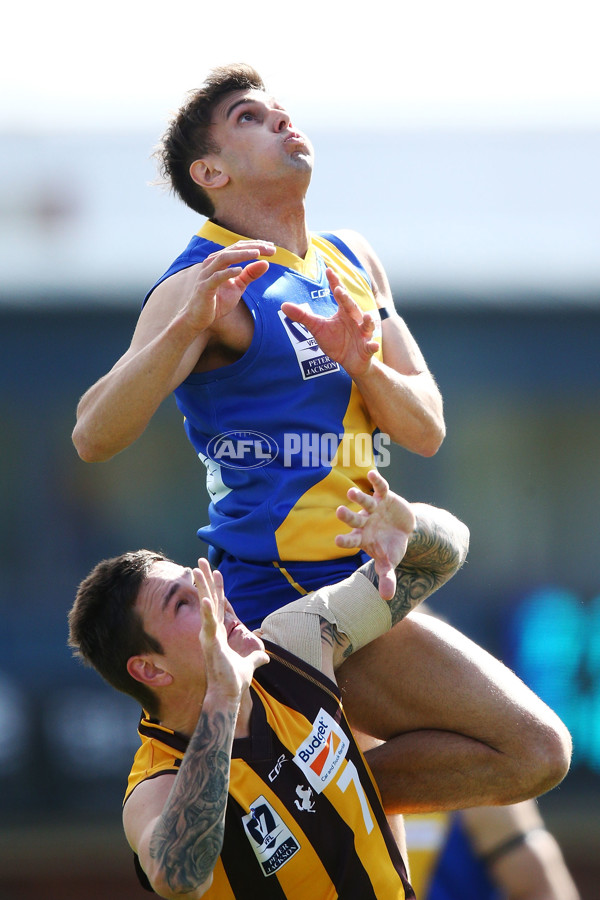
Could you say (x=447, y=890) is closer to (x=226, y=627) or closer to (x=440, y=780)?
(x=440, y=780)

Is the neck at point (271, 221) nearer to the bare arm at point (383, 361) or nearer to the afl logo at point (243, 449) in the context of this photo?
the bare arm at point (383, 361)

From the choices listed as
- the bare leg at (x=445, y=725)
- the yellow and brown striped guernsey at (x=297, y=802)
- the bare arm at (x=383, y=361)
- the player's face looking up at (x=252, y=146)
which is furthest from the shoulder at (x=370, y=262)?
the yellow and brown striped guernsey at (x=297, y=802)

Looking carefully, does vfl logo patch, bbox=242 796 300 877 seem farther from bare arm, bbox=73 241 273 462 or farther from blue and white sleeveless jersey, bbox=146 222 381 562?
bare arm, bbox=73 241 273 462

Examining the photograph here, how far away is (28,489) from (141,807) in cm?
1015

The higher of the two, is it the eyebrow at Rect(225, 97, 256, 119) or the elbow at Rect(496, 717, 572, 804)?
the eyebrow at Rect(225, 97, 256, 119)

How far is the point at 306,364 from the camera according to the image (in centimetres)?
355

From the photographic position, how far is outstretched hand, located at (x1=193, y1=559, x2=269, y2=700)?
2.91 metres

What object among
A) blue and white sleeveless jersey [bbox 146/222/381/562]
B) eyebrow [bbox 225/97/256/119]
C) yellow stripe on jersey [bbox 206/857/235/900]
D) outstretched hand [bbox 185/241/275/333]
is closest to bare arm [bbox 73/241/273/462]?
outstretched hand [bbox 185/241/275/333]

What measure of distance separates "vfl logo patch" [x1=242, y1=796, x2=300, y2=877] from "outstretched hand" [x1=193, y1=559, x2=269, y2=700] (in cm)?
39

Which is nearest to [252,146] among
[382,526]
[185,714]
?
[382,526]

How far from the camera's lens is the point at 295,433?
3.51m

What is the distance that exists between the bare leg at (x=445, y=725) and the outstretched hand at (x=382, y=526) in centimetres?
52

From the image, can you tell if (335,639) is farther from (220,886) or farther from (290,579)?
(220,886)

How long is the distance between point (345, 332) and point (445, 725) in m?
1.24
